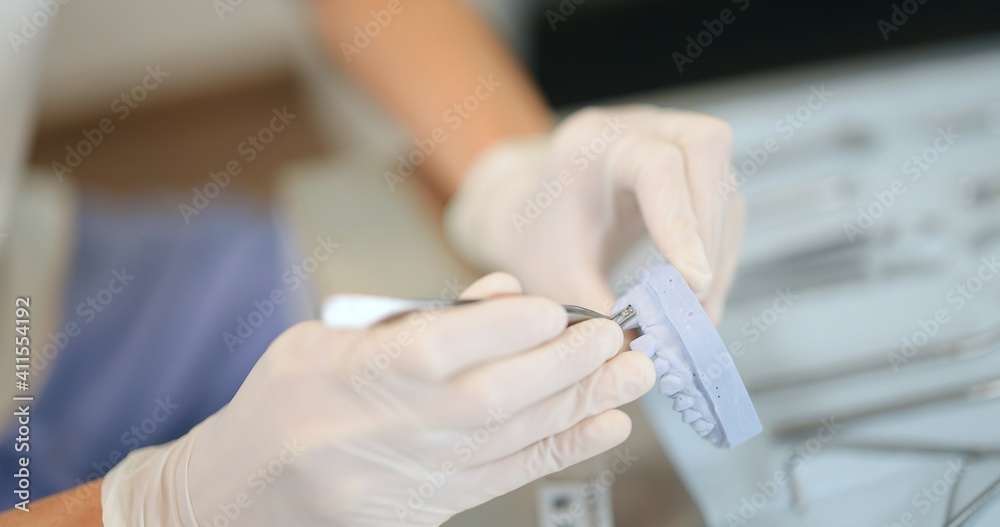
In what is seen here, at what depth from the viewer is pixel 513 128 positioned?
1048mm

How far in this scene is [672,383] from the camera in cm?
55

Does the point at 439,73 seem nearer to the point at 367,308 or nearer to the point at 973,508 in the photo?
the point at 367,308

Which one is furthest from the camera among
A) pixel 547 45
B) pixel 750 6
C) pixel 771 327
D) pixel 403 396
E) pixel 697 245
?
pixel 547 45

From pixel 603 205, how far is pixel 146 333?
0.52 meters

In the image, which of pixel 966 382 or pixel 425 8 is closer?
pixel 966 382

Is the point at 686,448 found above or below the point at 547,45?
below

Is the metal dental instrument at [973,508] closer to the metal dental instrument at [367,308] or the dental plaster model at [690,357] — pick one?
the dental plaster model at [690,357]

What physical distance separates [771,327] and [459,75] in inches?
22.0

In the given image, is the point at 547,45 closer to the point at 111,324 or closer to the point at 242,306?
the point at 242,306

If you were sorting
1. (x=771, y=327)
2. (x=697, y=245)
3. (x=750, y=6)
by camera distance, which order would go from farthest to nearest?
(x=750, y=6), (x=771, y=327), (x=697, y=245)

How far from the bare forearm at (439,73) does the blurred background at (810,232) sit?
3.7 inches

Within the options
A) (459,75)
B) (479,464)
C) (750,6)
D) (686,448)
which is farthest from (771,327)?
(750,6)

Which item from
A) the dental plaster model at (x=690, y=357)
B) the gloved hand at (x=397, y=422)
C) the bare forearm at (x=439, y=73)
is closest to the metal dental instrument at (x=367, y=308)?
the gloved hand at (x=397, y=422)

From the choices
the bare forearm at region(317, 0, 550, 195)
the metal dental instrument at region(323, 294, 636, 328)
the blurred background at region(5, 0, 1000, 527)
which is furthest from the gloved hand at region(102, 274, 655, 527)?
the bare forearm at region(317, 0, 550, 195)
